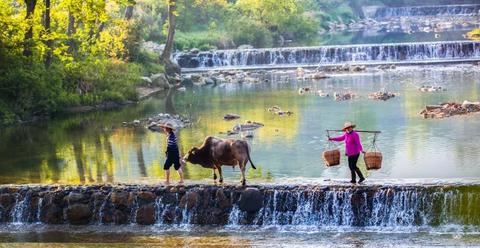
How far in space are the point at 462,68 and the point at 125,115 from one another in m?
22.3

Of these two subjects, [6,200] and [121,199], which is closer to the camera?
[121,199]

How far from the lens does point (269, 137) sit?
30688 millimetres

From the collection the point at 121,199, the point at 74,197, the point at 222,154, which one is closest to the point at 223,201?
the point at 222,154

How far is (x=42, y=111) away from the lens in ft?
130

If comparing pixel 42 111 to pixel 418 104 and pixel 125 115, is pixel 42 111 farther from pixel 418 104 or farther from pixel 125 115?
pixel 418 104

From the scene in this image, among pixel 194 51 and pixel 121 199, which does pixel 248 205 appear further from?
pixel 194 51

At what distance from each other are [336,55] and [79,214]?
42431 mm

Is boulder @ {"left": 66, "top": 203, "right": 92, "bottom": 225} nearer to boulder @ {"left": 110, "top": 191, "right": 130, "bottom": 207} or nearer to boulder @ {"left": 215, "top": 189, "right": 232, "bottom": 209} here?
boulder @ {"left": 110, "top": 191, "right": 130, "bottom": 207}

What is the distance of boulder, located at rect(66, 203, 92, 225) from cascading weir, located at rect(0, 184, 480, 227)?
24 millimetres

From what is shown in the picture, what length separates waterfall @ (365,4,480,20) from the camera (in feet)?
337

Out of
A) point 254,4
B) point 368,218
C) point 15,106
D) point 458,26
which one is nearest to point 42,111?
point 15,106

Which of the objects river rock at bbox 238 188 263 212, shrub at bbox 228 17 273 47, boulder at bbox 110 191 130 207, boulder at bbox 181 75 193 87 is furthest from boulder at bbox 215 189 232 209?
shrub at bbox 228 17 273 47

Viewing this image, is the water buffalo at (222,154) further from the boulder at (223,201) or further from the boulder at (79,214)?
the boulder at (79,214)

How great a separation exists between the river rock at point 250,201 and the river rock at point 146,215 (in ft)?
7.09
